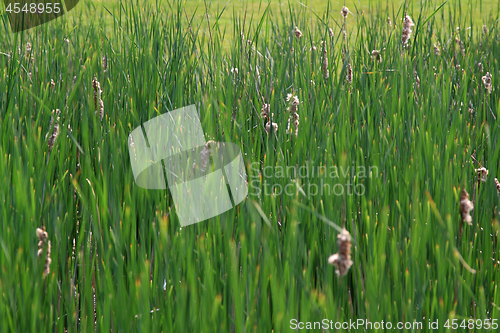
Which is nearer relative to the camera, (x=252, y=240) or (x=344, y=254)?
(x=344, y=254)

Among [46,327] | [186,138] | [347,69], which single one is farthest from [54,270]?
[347,69]

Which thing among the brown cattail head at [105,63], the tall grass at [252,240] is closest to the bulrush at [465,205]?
the tall grass at [252,240]

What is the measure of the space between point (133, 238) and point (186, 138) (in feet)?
1.93

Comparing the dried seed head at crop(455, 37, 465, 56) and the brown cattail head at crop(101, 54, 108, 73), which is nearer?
the brown cattail head at crop(101, 54, 108, 73)

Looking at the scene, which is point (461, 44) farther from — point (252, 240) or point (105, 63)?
point (252, 240)

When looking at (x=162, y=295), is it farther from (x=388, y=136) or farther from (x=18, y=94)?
(x=18, y=94)

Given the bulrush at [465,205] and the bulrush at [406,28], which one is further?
the bulrush at [406,28]

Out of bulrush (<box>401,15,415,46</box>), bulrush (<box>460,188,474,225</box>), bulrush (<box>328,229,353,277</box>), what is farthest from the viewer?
bulrush (<box>401,15,415,46</box>)

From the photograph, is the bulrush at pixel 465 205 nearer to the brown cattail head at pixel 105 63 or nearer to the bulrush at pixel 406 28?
the bulrush at pixel 406 28

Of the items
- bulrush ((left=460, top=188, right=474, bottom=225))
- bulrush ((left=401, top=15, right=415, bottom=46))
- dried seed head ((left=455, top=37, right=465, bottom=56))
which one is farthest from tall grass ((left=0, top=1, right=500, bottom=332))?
dried seed head ((left=455, top=37, right=465, bottom=56))

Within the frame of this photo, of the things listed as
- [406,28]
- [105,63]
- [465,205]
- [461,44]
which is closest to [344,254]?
[465,205]

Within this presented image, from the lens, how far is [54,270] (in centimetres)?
98

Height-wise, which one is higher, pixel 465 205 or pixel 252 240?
pixel 465 205

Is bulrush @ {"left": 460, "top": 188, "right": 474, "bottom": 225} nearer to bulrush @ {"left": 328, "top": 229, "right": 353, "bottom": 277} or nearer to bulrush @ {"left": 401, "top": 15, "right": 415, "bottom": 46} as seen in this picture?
bulrush @ {"left": 328, "top": 229, "right": 353, "bottom": 277}
